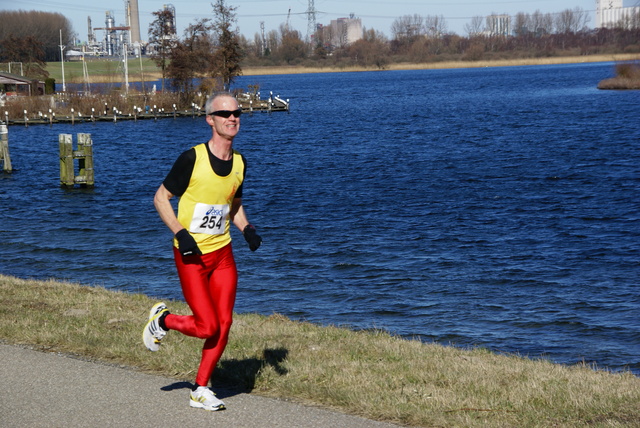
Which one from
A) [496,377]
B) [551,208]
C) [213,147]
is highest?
[213,147]

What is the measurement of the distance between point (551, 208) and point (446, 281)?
411 inches

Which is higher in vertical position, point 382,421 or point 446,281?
point 382,421

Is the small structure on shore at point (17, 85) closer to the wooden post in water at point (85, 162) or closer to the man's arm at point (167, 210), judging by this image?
the wooden post in water at point (85, 162)

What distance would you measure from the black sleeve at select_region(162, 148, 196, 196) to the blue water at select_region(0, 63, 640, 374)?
7.14 metres

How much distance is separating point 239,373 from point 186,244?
5.00ft

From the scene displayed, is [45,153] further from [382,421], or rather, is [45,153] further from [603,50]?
[603,50]

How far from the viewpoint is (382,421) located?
18.1 feet

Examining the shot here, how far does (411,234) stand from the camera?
21.5 meters

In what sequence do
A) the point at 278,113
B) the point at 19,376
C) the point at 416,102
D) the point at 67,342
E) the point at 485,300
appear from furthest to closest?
the point at 416,102, the point at 278,113, the point at 485,300, the point at 67,342, the point at 19,376

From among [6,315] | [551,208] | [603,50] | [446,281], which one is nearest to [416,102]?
[551,208]

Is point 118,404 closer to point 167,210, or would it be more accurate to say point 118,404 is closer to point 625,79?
point 167,210

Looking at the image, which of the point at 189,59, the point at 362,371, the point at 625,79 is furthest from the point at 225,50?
the point at 362,371

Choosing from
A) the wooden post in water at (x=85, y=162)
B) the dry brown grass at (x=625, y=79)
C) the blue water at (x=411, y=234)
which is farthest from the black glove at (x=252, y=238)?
the dry brown grass at (x=625, y=79)

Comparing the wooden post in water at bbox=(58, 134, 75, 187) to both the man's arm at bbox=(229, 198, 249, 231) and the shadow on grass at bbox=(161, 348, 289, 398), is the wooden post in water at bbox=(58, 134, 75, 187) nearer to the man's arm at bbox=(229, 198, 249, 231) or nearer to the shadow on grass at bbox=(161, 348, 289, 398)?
the shadow on grass at bbox=(161, 348, 289, 398)
